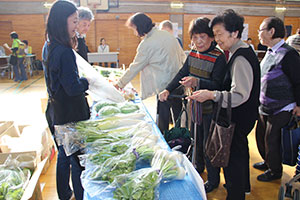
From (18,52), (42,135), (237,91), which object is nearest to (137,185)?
(237,91)

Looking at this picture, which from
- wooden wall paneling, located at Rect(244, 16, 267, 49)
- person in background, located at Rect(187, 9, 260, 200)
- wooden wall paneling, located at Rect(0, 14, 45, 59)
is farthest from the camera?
wooden wall paneling, located at Rect(244, 16, 267, 49)

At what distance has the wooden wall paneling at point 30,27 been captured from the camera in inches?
428

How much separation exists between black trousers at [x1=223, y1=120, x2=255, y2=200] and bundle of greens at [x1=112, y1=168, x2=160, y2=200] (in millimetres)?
701

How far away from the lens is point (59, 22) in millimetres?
1445

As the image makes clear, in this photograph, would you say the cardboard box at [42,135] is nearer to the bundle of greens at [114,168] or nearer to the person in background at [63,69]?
the person in background at [63,69]

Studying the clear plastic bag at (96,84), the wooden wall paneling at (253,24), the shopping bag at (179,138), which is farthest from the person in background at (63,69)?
the wooden wall paneling at (253,24)

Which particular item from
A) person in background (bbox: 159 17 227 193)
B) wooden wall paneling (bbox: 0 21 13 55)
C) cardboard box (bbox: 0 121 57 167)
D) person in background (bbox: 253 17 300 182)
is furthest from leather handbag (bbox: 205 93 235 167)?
wooden wall paneling (bbox: 0 21 13 55)

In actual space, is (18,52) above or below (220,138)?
above

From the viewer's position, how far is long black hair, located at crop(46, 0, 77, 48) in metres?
1.44

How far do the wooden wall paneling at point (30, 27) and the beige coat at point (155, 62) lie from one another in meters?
10.00

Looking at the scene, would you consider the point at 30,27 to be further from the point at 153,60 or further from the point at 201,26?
the point at 201,26

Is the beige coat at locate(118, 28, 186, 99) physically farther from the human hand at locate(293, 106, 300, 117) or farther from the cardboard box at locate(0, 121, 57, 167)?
the human hand at locate(293, 106, 300, 117)

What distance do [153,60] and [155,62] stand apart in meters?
0.03

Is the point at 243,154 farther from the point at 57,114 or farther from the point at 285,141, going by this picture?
the point at 57,114
